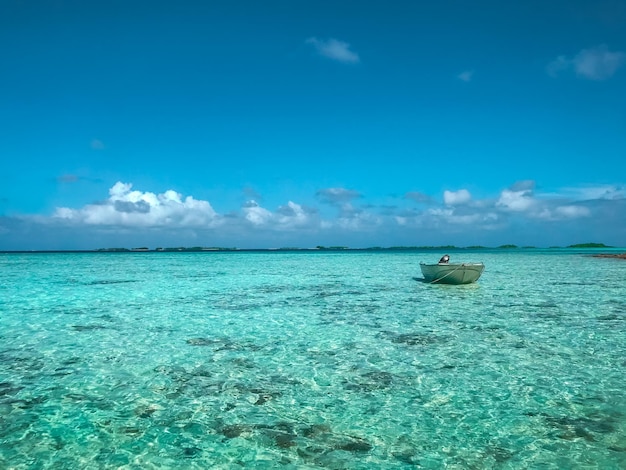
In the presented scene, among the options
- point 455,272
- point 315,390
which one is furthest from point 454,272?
point 315,390

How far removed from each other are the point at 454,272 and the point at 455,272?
0.18 feet

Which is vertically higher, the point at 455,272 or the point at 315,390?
the point at 455,272

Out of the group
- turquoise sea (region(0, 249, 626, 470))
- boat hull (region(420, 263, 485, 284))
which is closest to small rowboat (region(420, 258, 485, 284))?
boat hull (region(420, 263, 485, 284))

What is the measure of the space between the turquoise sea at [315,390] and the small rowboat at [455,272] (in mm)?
8145

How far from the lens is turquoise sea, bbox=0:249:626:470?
5535mm

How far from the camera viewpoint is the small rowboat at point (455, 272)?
78.7 feet

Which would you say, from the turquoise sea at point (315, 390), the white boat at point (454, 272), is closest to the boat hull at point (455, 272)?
the white boat at point (454, 272)

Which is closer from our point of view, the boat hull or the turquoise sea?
the turquoise sea

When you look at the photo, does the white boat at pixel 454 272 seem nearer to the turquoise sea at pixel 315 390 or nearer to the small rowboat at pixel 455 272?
the small rowboat at pixel 455 272

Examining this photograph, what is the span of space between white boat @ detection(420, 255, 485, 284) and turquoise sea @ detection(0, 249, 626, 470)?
8.15 metres

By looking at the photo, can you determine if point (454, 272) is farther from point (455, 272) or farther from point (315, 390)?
point (315, 390)

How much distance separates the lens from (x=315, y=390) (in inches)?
307

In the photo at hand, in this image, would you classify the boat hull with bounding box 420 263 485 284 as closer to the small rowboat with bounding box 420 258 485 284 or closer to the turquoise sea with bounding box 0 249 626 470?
the small rowboat with bounding box 420 258 485 284

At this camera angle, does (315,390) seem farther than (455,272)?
No
